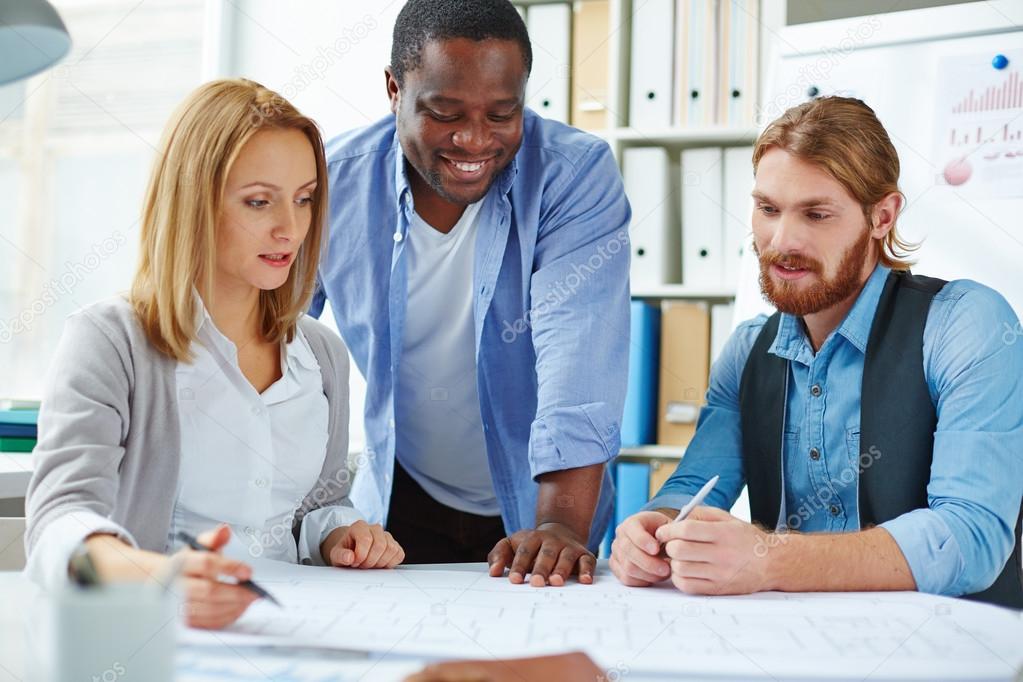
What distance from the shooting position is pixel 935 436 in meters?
1.22

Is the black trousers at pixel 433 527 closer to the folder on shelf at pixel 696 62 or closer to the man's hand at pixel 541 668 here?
the man's hand at pixel 541 668

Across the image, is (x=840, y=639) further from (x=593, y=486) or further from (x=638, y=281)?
(x=638, y=281)

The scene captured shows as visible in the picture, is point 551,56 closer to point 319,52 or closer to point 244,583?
point 319,52

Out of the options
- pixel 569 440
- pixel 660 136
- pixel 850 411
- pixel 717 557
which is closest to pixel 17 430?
pixel 569 440

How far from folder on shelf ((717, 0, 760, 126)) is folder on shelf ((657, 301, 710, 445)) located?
49 centimetres

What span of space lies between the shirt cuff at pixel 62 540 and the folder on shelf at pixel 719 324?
1.74 meters

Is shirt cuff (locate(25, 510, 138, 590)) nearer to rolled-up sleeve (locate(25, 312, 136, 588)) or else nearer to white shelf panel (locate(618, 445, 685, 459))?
rolled-up sleeve (locate(25, 312, 136, 588))

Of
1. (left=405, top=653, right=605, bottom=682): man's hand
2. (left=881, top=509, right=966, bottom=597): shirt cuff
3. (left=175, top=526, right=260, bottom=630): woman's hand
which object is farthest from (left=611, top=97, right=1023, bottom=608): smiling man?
(left=175, top=526, right=260, bottom=630): woman's hand

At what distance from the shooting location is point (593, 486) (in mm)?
1325

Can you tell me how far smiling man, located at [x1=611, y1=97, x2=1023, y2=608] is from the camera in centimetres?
108

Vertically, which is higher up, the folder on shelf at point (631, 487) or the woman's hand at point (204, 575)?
the woman's hand at point (204, 575)

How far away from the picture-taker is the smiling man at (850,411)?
108 cm

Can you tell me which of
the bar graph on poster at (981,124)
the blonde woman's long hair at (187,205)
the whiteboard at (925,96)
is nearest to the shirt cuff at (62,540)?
the blonde woman's long hair at (187,205)

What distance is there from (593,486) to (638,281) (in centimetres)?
121
